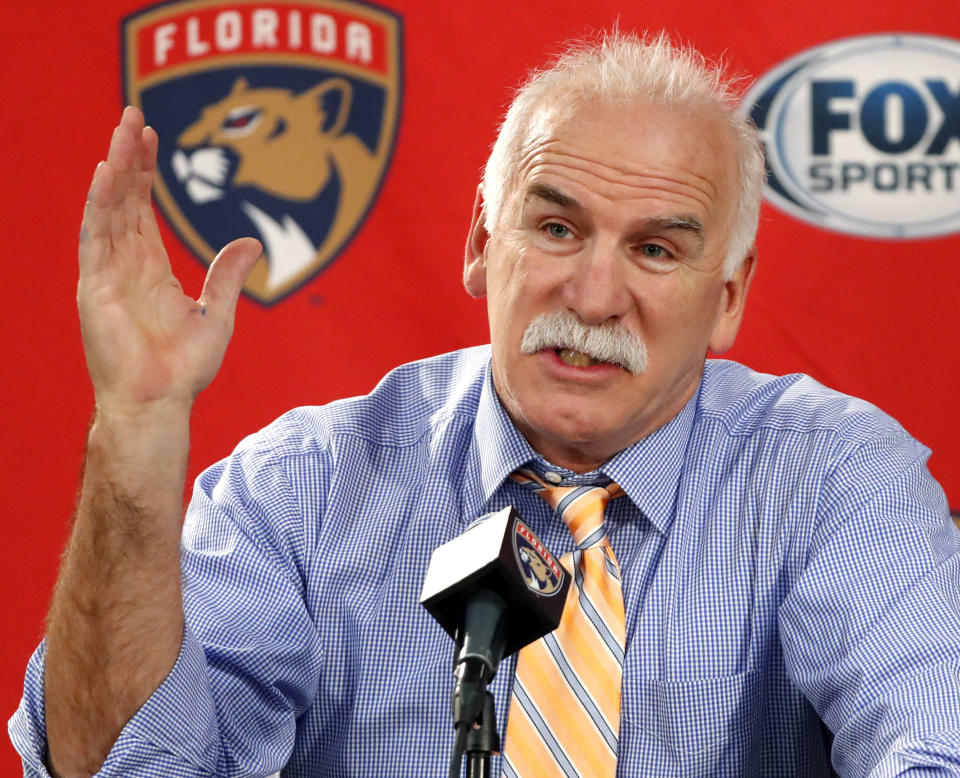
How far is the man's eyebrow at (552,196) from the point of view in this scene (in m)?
1.60

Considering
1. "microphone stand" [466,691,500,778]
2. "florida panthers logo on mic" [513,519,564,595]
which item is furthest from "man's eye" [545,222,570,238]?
"microphone stand" [466,691,500,778]

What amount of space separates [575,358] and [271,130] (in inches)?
42.0

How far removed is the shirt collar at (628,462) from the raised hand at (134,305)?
0.44 metres

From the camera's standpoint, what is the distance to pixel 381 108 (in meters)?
2.38

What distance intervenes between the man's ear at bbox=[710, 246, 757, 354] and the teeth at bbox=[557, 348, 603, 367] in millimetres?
267

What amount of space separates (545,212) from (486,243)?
0.61 feet

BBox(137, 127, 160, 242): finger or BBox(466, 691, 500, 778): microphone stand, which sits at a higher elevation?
BBox(137, 127, 160, 242): finger

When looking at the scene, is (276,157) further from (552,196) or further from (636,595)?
(636,595)

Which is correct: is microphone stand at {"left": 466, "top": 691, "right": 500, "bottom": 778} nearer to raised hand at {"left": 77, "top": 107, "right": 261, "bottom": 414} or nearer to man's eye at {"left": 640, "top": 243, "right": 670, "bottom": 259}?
raised hand at {"left": 77, "top": 107, "right": 261, "bottom": 414}

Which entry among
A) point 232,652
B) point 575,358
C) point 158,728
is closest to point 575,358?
point 575,358

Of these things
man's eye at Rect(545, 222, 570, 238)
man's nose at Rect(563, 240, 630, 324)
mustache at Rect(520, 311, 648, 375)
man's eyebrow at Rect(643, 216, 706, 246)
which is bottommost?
mustache at Rect(520, 311, 648, 375)

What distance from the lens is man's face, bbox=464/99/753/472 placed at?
1.55 metres

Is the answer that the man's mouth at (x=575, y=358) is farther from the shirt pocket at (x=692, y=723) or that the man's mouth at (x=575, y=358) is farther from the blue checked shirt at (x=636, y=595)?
the shirt pocket at (x=692, y=723)

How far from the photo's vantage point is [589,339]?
1.53 m
